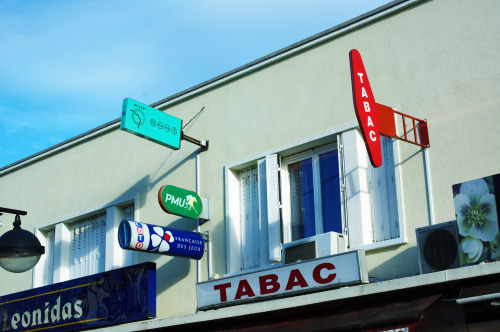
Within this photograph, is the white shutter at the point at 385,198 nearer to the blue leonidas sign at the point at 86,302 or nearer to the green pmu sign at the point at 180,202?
the green pmu sign at the point at 180,202

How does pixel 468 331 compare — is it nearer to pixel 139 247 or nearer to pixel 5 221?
pixel 139 247

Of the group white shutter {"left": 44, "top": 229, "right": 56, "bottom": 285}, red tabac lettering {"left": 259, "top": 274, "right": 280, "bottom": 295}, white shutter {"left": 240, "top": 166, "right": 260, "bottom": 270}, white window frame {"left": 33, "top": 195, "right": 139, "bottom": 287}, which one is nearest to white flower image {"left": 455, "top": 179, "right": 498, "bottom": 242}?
red tabac lettering {"left": 259, "top": 274, "right": 280, "bottom": 295}

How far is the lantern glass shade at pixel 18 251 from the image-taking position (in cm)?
1023

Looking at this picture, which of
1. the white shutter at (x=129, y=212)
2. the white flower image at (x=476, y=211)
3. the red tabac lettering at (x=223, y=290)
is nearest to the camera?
the white flower image at (x=476, y=211)

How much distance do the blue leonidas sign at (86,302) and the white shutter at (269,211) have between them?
5.75ft

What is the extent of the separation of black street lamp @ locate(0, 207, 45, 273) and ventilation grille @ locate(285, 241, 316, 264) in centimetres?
326

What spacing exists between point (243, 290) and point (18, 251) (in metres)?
2.94

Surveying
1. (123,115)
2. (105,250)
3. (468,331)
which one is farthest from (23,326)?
(468,331)

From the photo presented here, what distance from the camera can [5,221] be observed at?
1606cm

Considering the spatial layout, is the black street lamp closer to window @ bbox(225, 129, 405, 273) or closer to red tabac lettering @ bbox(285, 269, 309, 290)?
window @ bbox(225, 129, 405, 273)

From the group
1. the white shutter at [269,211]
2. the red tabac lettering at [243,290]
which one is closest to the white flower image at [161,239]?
the white shutter at [269,211]

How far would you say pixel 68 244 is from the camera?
14508mm

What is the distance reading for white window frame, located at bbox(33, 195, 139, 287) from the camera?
527 inches

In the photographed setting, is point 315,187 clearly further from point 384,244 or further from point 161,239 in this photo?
point 161,239
